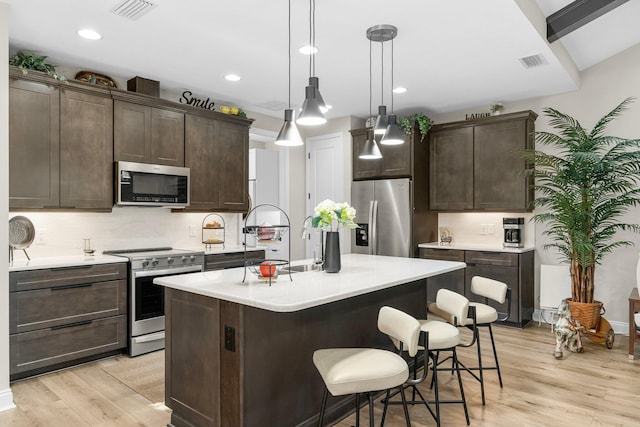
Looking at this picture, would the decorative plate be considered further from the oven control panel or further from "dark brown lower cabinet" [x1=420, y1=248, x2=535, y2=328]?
"dark brown lower cabinet" [x1=420, y1=248, x2=535, y2=328]

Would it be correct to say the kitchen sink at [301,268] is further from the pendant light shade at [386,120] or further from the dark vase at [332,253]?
the pendant light shade at [386,120]

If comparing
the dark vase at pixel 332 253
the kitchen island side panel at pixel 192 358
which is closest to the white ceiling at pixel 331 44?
the dark vase at pixel 332 253

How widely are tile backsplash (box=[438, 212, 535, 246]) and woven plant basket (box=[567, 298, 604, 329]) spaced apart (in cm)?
119

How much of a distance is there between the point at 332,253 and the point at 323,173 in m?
3.69

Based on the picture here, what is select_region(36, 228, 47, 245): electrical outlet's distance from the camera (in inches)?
154

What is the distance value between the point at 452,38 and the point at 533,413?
2874 millimetres

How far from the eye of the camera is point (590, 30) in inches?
163

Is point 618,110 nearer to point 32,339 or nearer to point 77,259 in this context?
point 77,259

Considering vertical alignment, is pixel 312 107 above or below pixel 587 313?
above

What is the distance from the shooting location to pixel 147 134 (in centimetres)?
439

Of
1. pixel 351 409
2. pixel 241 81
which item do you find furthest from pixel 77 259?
pixel 351 409

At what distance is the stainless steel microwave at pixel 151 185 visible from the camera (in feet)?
13.6

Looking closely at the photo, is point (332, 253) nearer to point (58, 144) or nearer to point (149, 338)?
point (149, 338)

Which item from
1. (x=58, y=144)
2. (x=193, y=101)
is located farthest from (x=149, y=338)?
(x=193, y=101)
